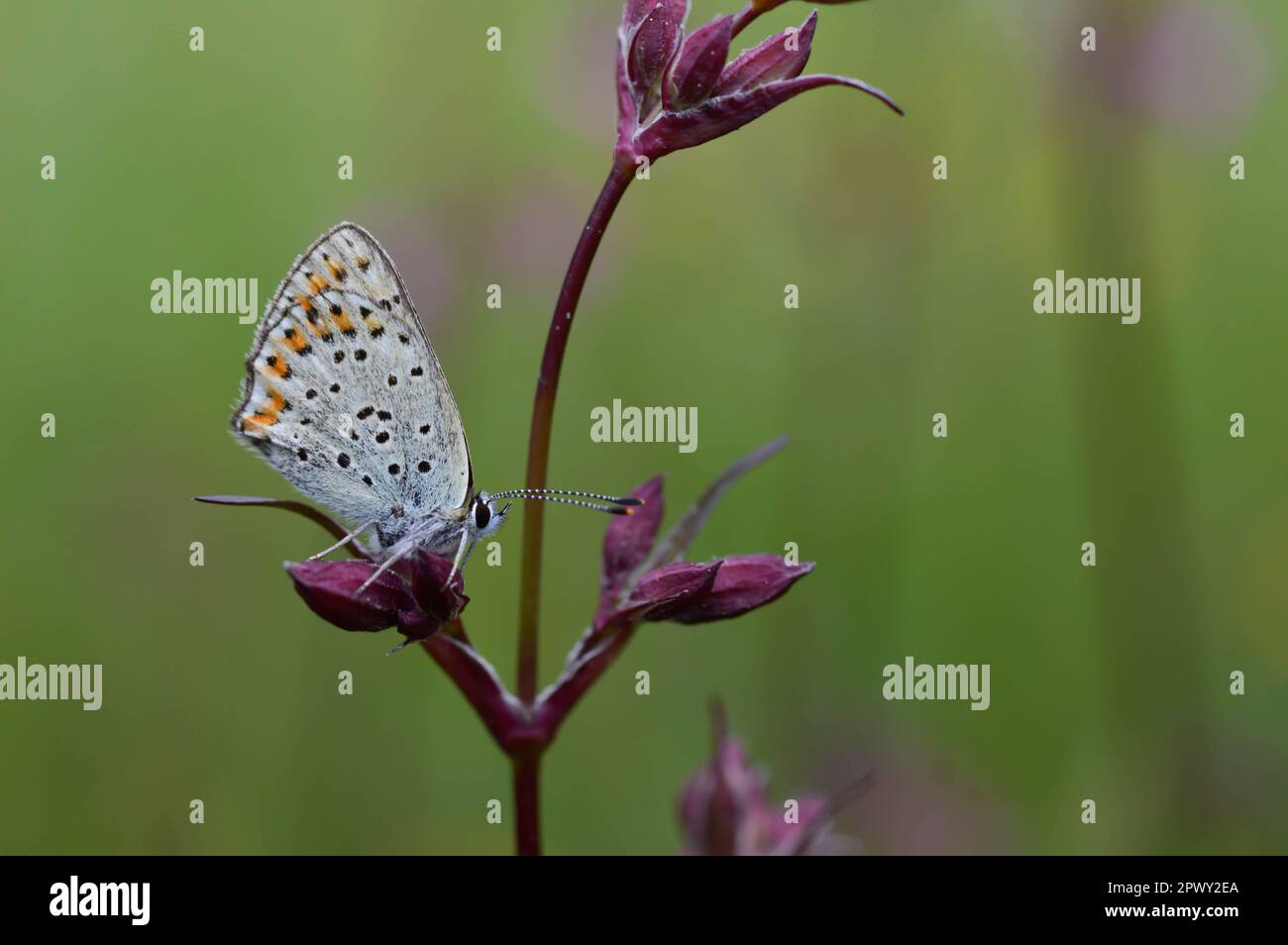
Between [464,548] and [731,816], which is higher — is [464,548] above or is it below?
above

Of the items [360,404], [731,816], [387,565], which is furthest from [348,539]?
[731,816]

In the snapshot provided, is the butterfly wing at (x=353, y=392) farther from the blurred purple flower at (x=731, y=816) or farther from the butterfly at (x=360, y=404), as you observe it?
the blurred purple flower at (x=731, y=816)

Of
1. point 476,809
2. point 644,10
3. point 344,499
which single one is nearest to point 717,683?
point 476,809

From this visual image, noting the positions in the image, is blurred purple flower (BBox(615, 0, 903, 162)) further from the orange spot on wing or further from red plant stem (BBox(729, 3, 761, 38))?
the orange spot on wing

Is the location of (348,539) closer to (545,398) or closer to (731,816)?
(545,398)

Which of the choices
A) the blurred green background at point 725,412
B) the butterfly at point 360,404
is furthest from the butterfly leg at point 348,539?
the blurred green background at point 725,412

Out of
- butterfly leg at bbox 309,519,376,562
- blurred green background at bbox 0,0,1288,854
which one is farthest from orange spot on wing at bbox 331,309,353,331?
blurred green background at bbox 0,0,1288,854
